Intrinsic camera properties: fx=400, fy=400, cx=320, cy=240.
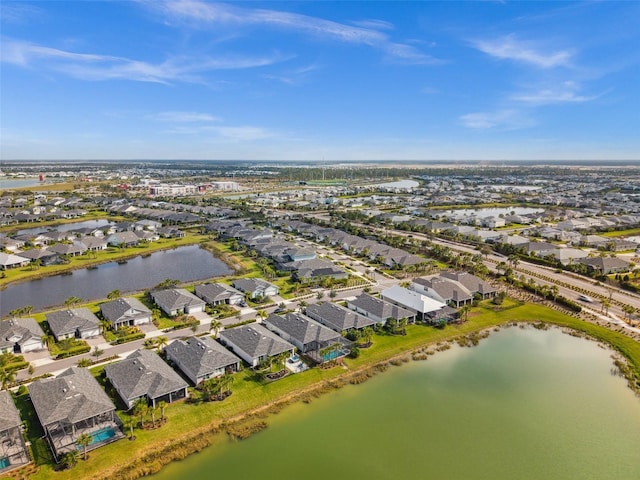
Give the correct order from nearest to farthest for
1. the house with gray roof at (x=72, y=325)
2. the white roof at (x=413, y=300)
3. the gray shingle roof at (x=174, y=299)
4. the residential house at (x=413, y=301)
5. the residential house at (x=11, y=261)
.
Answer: the house with gray roof at (x=72, y=325)
the gray shingle roof at (x=174, y=299)
the residential house at (x=413, y=301)
the white roof at (x=413, y=300)
the residential house at (x=11, y=261)

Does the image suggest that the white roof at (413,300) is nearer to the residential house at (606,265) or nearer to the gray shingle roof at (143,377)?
the gray shingle roof at (143,377)

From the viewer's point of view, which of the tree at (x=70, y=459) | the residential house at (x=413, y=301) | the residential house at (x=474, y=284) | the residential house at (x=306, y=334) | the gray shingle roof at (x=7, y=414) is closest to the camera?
the tree at (x=70, y=459)

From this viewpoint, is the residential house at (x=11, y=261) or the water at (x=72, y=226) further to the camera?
the water at (x=72, y=226)

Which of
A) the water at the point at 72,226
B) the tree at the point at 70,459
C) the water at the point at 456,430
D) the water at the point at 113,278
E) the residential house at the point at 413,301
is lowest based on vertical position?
the water at the point at 456,430

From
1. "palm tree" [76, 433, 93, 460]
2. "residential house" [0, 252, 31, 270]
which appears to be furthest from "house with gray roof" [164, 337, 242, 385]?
"residential house" [0, 252, 31, 270]

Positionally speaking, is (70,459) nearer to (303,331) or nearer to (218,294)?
(303,331)

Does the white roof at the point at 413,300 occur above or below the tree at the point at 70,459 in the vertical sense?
above

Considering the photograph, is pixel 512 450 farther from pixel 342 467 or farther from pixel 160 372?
pixel 160 372

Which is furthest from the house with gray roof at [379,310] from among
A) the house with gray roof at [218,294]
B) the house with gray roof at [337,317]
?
the house with gray roof at [218,294]
